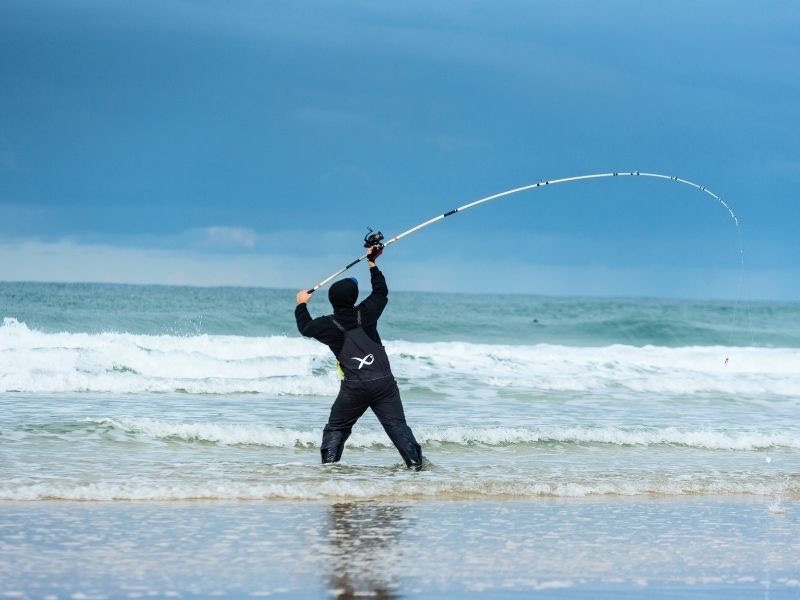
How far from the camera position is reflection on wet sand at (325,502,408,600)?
497cm

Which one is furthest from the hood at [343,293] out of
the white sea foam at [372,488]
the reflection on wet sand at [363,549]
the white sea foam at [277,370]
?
the white sea foam at [277,370]

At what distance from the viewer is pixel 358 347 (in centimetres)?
797

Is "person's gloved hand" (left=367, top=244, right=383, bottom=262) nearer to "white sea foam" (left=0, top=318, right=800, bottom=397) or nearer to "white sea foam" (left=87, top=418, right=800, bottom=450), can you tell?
"white sea foam" (left=87, top=418, right=800, bottom=450)

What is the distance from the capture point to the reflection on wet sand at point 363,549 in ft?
16.3

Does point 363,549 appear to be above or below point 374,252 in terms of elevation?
below

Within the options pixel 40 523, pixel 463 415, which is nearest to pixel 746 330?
pixel 463 415

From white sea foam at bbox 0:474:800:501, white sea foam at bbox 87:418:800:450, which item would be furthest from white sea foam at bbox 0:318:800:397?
white sea foam at bbox 0:474:800:501

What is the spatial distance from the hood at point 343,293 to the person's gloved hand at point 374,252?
22cm

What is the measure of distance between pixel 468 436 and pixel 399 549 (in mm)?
4718

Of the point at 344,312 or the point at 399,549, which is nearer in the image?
the point at 399,549

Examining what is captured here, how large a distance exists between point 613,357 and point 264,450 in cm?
1698

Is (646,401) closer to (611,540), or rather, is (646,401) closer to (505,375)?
(505,375)

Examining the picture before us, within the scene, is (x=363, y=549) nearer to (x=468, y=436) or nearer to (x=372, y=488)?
(x=372, y=488)

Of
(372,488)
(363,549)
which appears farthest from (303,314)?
(363,549)
